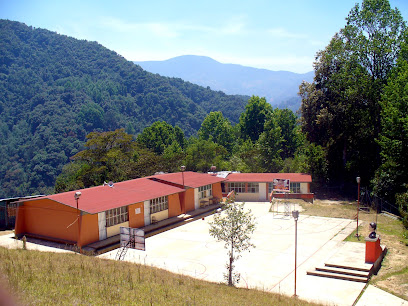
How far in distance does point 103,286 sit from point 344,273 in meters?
11.2

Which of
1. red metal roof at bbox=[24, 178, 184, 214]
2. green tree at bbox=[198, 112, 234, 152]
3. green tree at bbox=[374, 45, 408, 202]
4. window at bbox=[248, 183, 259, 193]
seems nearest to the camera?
red metal roof at bbox=[24, 178, 184, 214]

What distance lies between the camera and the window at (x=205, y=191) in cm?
3187

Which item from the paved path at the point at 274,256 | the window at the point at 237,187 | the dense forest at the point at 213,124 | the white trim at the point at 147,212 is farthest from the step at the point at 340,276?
the window at the point at 237,187

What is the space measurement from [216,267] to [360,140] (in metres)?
27.9

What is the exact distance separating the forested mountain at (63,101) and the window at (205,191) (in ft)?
196

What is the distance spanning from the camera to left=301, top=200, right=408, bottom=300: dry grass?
16305 millimetres

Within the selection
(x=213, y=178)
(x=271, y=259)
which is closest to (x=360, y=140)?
(x=213, y=178)

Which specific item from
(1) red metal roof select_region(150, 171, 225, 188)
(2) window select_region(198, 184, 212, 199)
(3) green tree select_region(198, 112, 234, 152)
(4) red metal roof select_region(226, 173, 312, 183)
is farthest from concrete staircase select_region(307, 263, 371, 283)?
(3) green tree select_region(198, 112, 234, 152)

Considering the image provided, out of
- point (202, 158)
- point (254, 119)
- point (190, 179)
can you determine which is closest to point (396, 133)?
point (190, 179)

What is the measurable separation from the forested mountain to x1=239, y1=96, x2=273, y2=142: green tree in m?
45.3

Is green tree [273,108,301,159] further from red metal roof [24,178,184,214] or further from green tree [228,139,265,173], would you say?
red metal roof [24,178,184,214]

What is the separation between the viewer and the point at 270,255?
66.0ft

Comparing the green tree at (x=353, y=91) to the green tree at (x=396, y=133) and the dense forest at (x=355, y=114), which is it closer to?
the dense forest at (x=355, y=114)

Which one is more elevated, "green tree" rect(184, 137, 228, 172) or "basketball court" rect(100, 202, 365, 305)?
"green tree" rect(184, 137, 228, 172)
